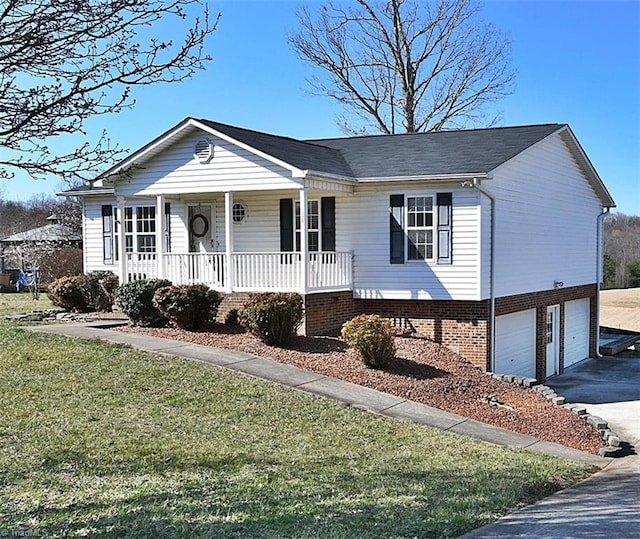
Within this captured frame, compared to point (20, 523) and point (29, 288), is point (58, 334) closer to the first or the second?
point (20, 523)

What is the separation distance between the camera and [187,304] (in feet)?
51.5

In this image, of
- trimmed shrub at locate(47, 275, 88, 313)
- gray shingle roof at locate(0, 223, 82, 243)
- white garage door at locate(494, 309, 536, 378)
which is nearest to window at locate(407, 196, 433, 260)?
white garage door at locate(494, 309, 536, 378)

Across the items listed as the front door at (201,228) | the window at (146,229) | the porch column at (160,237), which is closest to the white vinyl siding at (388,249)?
the front door at (201,228)

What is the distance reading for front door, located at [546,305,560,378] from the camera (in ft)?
68.1

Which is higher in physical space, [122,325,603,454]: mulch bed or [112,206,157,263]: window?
[112,206,157,263]: window

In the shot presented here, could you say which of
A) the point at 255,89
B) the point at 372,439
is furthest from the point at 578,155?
the point at 372,439

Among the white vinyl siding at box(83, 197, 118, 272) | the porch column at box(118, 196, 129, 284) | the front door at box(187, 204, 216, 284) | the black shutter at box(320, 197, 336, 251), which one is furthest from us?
the white vinyl siding at box(83, 197, 118, 272)

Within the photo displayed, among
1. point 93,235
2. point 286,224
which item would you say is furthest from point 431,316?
point 93,235

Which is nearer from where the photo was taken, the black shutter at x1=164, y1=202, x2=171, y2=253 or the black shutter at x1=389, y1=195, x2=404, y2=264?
the black shutter at x1=389, y1=195, x2=404, y2=264

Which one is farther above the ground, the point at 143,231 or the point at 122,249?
the point at 143,231

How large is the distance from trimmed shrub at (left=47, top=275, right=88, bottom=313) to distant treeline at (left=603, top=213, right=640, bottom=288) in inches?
1605

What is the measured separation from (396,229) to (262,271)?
322cm

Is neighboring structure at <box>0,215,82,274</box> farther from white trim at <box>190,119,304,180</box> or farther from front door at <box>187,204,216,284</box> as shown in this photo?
white trim at <box>190,119,304,180</box>

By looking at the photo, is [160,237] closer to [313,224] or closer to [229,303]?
[229,303]
